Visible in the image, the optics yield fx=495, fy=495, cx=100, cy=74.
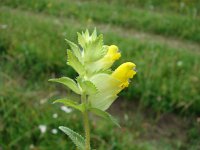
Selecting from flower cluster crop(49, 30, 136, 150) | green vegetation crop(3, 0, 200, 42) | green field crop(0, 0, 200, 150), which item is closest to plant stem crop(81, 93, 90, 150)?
flower cluster crop(49, 30, 136, 150)

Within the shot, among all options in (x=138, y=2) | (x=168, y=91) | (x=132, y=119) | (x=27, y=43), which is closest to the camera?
(x=132, y=119)

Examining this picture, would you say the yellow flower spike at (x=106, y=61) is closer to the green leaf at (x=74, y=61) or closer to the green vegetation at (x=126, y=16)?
the green leaf at (x=74, y=61)

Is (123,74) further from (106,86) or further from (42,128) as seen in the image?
(42,128)

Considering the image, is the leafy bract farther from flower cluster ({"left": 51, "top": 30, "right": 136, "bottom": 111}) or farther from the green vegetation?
the green vegetation

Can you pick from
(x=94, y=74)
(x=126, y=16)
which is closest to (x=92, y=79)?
(x=94, y=74)

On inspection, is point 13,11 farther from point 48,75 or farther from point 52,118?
point 52,118

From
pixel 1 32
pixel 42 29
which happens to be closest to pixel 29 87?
pixel 1 32
